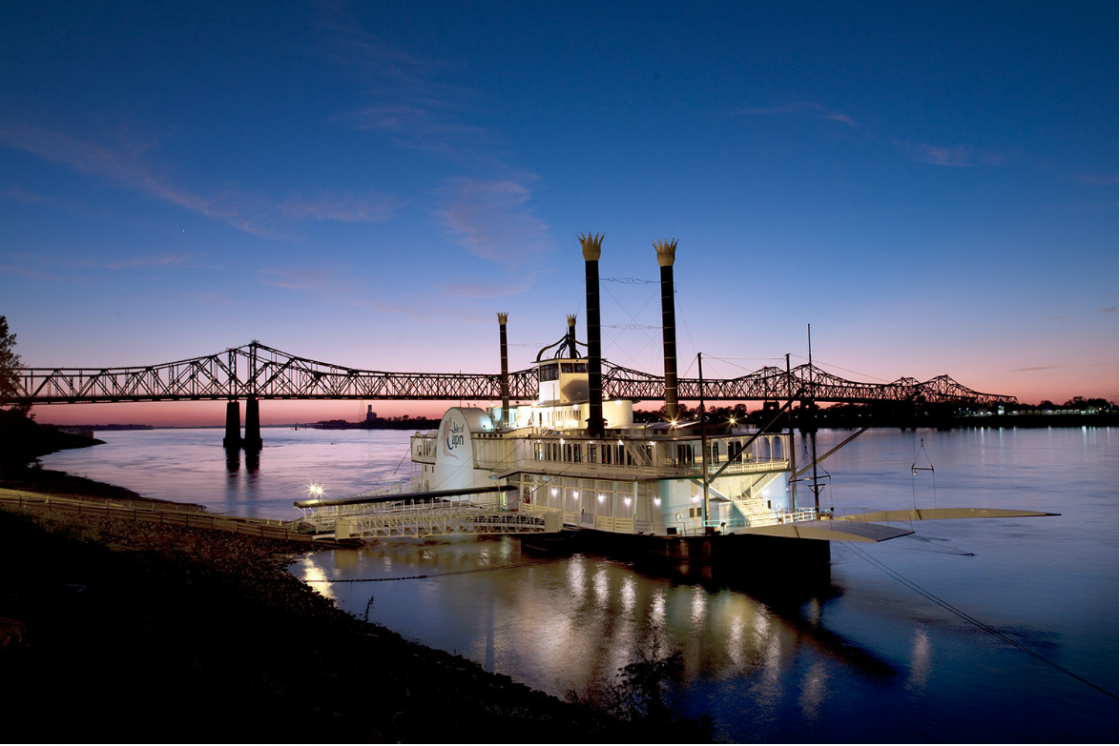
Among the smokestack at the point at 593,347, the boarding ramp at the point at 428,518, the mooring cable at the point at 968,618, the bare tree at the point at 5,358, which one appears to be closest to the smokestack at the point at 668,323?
the smokestack at the point at 593,347

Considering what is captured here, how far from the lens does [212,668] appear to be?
1130 cm

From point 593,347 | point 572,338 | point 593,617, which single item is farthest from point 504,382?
point 593,617

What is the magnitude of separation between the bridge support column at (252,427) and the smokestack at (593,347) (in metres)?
118

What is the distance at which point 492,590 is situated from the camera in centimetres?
2514

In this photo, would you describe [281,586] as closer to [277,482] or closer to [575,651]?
[575,651]

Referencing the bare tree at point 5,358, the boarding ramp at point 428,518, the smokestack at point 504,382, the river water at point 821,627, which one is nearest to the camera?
the river water at point 821,627

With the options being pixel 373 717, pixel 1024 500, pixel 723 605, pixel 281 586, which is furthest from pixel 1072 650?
pixel 1024 500

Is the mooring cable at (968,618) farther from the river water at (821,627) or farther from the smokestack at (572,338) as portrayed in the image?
the smokestack at (572,338)

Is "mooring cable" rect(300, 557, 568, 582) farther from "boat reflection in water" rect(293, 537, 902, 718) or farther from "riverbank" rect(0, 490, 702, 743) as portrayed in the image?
"riverbank" rect(0, 490, 702, 743)

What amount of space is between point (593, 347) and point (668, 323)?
14.5ft

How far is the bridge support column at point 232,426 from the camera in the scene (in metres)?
132

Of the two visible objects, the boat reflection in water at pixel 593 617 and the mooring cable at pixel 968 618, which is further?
the mooring cable at pixel 968 618

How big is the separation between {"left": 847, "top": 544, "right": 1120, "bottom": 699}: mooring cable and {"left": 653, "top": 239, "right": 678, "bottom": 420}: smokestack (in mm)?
12131

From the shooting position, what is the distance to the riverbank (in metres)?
8.54
